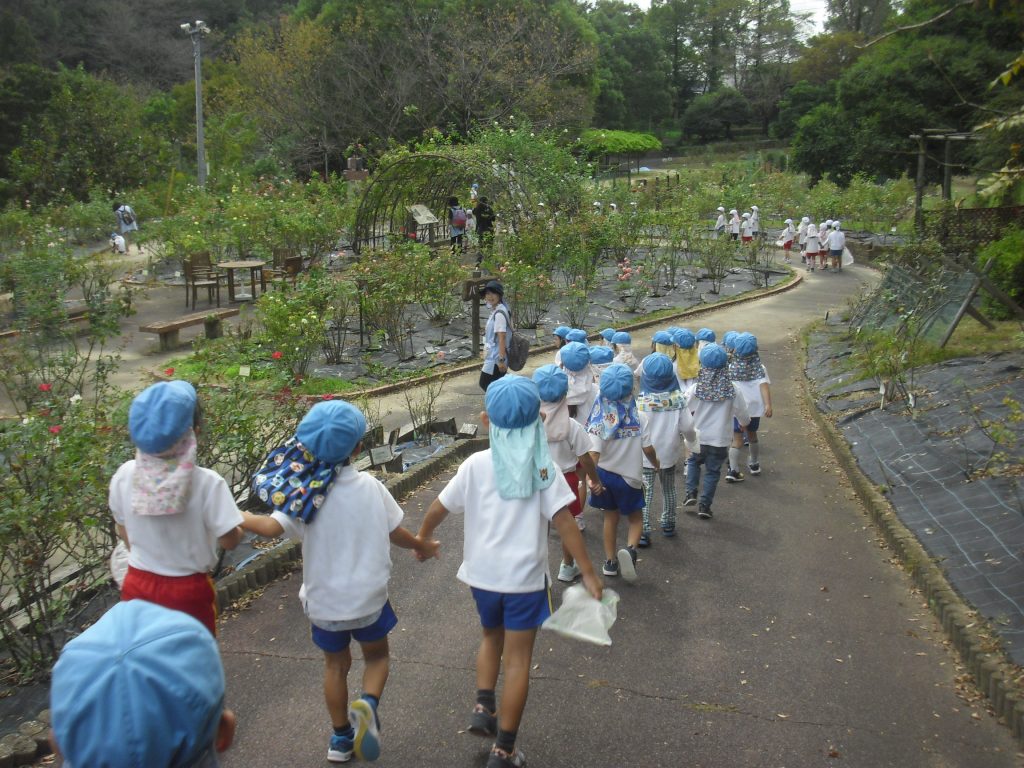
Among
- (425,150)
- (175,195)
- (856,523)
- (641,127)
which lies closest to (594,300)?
(425,150)

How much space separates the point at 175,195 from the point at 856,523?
22.7m

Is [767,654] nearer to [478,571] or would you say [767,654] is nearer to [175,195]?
[478,571]

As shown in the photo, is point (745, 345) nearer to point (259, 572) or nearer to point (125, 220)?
point (259, 572)

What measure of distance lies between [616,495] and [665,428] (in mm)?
809

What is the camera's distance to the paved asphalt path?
4.04 meters

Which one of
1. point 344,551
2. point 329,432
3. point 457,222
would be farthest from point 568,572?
point 457,222

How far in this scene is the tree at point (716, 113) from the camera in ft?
183

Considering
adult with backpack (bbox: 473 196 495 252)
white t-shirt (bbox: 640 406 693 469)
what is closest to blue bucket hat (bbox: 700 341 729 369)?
white t-shirt (bbox: 640 406 693 469)

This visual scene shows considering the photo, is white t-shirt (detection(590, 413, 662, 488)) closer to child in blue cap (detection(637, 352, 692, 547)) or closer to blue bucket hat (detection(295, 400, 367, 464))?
child in blue cap (detection(637, 352, 692, 547))

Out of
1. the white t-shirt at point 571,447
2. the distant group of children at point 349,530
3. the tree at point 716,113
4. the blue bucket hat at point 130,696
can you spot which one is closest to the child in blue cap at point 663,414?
the white t-shirt at point 571,447

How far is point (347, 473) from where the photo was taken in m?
3.67

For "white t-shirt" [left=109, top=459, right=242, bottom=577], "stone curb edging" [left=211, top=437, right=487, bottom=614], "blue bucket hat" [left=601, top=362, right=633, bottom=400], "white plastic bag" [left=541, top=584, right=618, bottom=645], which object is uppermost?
"blue bucket hat" [left=601, top=362, right=633, bottom=400]

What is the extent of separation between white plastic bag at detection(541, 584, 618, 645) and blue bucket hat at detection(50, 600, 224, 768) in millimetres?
1959

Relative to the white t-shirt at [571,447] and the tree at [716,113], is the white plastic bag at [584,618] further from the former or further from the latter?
the tree at [716,113]
